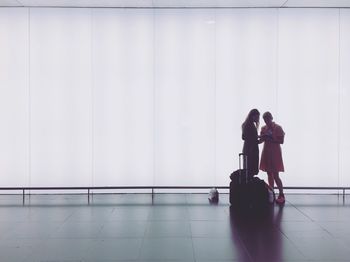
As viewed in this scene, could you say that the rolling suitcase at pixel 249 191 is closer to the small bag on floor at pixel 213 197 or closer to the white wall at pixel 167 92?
the small bag on floor at pixel 213 197

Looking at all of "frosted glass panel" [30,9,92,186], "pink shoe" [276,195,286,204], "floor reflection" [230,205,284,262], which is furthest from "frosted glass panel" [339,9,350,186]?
"frosted glass panel" [30,9,92,186]

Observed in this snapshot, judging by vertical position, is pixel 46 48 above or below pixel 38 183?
above

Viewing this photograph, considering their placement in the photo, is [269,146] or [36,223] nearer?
[36,223]

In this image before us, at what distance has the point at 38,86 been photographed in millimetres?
8812

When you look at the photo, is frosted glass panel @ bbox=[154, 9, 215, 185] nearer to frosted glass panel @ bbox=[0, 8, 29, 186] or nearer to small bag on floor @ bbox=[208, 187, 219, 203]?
small bag on floor @ bbox=[208, 187, 219, 203]

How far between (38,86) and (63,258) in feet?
16.5

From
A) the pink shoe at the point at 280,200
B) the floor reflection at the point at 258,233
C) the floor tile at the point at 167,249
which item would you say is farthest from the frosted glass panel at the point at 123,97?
the floor tile at the point at 167,249

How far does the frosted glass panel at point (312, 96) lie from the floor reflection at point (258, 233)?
70.0 inches

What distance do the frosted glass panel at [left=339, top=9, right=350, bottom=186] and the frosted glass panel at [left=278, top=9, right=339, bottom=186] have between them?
0.38 ft

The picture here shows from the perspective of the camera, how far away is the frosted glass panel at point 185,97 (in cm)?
885

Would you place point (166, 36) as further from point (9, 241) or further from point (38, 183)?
point (9, 241)

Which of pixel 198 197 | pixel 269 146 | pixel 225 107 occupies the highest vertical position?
pixel 225 107

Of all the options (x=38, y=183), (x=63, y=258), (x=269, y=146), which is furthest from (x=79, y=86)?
(x=63, y=258)

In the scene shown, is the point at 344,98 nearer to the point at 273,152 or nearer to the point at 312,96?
the point at 312,96
